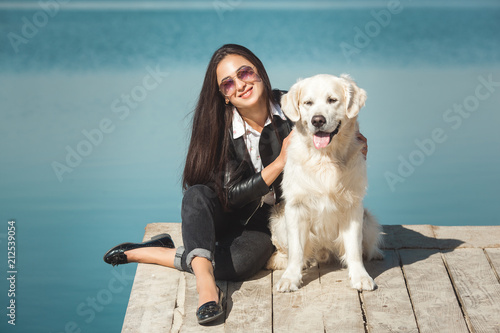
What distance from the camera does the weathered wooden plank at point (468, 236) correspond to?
11.0ft

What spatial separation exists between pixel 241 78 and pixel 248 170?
0.50 metres

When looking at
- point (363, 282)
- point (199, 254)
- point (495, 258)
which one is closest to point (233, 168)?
point (199, 254)

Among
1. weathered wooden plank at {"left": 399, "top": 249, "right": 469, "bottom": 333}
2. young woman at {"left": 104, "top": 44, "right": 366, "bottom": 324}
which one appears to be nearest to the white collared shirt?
young woman at {"left": 104, "top": 44, "right": 366, "bottom": 324}

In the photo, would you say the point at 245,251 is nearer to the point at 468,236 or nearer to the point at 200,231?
the point at 200,231

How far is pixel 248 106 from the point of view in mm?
3064

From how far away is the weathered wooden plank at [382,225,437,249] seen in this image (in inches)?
133

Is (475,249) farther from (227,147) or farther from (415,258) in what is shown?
(227,147)

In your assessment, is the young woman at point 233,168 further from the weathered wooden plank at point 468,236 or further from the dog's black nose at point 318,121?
the weathered wooden plank at point 468,236

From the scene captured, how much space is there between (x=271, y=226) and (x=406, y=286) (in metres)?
0.77

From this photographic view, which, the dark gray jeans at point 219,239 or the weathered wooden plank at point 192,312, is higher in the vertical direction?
the dark gray jeans at point 219,239

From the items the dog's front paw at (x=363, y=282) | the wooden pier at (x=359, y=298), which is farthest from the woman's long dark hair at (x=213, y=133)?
the dog's front paw at (x=363, y=282)

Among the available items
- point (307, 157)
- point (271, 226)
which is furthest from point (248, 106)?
point (271, 226)

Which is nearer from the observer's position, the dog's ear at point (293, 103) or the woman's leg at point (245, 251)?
the dog's ear at point (293, 103)

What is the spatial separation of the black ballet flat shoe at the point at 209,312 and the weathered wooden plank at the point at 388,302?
0.64 metres
